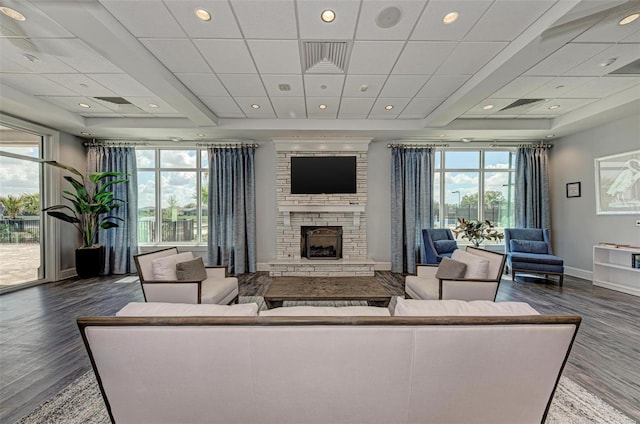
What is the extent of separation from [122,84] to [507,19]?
174 inches

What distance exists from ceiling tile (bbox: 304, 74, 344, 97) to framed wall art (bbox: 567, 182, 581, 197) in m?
5.06

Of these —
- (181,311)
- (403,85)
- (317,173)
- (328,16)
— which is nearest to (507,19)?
(403,85)

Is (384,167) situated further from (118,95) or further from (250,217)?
(118,95)

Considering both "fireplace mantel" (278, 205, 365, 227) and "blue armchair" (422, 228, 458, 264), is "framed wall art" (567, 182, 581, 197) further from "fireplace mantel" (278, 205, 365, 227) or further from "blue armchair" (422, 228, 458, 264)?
"fireplace mantel" (278, 205, 365, 227)

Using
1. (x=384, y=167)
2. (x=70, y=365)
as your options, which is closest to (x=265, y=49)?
(x=70, y=365)

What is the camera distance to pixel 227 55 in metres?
2.96

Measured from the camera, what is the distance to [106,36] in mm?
2451

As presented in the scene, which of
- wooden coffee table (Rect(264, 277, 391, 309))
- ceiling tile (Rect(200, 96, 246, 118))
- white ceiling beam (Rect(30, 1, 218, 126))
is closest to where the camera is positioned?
white ceiling beam (Rect(30, 1, 218, 126))

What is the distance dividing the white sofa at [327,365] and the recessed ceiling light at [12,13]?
2865 millimetres

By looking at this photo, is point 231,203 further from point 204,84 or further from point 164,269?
point 164,269

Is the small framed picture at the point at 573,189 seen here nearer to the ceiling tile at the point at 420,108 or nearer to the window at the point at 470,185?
the window at the point at 470,185

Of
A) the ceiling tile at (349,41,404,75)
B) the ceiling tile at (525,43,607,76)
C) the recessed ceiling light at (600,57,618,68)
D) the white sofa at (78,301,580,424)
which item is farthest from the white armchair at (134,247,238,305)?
the recessed ceiling light at (600,57,618,68)

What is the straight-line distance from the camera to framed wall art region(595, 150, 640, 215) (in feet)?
14.5

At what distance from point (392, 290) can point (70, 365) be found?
3907 mm
